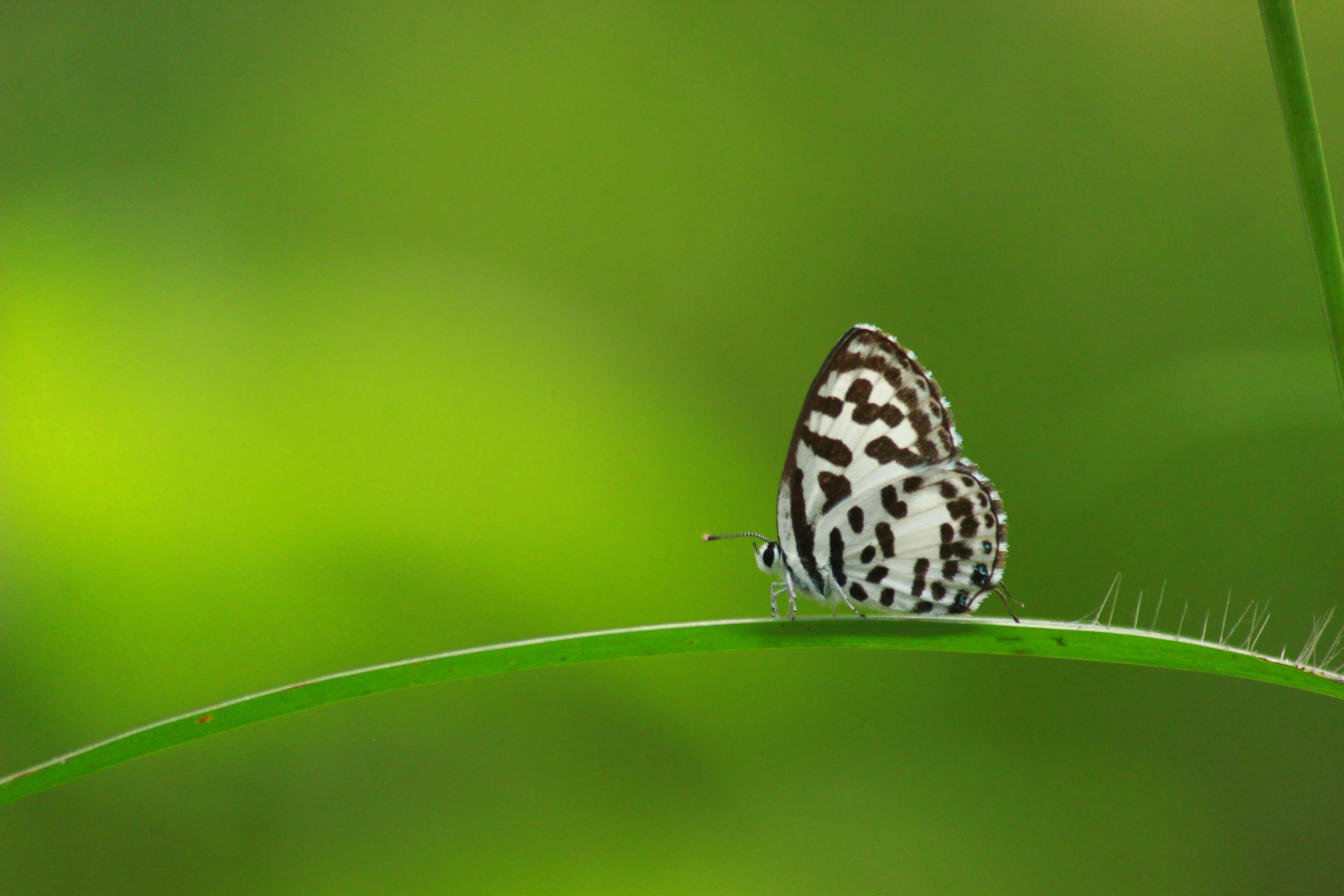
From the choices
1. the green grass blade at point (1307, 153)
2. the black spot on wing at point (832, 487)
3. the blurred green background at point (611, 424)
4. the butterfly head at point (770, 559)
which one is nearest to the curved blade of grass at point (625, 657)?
the green grass blade at point (1307, 153)

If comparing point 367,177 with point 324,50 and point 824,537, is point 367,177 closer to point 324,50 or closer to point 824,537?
point 324,50

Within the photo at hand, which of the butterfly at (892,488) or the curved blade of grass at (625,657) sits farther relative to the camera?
the butterfly at (892,488)

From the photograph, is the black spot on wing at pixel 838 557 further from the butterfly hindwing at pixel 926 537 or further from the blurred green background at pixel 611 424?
the blurred green background at pixel 611 424

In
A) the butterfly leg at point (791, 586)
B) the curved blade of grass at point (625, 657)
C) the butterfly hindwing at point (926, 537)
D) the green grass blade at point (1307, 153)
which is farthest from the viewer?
the butterfly leg at point (791, 586)

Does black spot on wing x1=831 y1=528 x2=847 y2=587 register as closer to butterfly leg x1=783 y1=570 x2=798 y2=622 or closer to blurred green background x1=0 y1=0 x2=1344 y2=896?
butterfly leg x1=783 y1=570 x2=798 y2=622

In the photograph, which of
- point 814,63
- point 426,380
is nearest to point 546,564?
point 426,380

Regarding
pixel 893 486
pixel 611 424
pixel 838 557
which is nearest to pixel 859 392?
pixel 893 486
